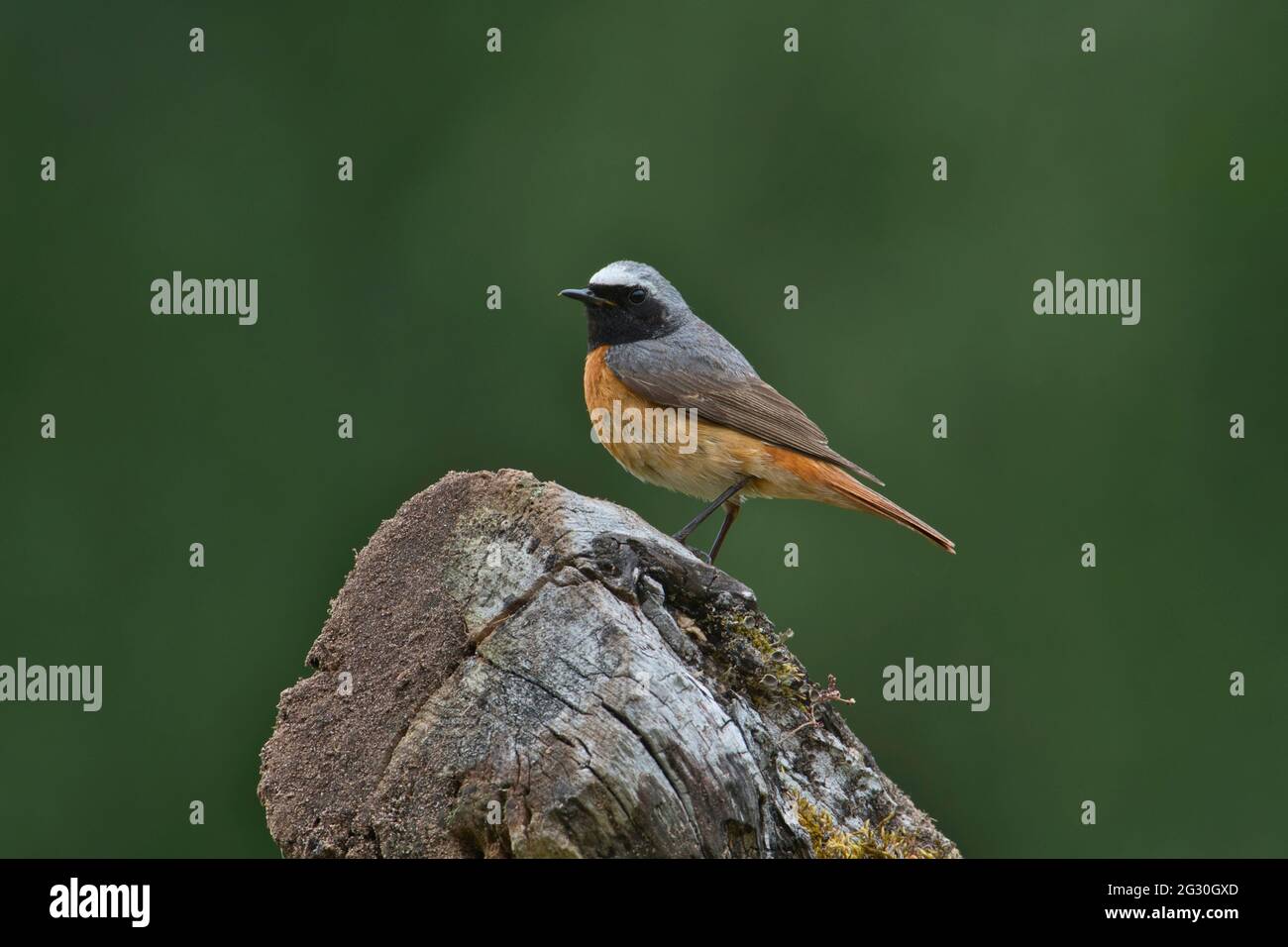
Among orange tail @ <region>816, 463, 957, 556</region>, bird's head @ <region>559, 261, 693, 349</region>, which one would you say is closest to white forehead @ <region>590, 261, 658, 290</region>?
bird's head @ <region>559, 261, 693, 349</region>

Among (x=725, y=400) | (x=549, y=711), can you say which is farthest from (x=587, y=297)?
(x=549, y=711)

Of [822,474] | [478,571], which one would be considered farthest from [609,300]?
[478,571]

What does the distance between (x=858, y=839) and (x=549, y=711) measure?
34.3 inches

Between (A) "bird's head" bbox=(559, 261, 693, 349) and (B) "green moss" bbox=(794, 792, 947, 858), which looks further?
(A) "bird's head" bbox=(559, 261, 693, 349)

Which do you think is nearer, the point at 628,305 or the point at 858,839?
the point at 858,839

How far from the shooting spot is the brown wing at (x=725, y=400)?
6.18m

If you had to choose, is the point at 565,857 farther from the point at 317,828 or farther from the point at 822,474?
the point at 822,474

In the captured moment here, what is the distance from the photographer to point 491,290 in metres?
10.2

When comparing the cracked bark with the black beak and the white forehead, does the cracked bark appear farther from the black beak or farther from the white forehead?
the white forehead

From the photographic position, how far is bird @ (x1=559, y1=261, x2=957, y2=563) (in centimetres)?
617

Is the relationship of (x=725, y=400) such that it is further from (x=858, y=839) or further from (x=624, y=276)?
(x=858, y=839)

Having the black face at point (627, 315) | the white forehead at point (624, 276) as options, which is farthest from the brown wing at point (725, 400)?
the white forehead at point (624, 276)

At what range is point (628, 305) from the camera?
21.6 ft

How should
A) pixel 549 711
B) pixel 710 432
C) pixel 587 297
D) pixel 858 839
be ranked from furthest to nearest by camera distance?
1. pixel 587 297
2. pixel 710 432
3. pixel 858 839
4. pixel 549 711
